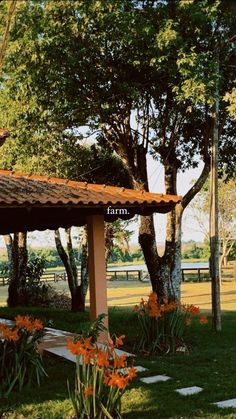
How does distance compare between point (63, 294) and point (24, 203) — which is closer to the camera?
point (24, 203)

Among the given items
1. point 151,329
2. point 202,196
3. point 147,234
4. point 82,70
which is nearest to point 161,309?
point 151,329

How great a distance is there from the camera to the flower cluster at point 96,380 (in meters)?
4.47

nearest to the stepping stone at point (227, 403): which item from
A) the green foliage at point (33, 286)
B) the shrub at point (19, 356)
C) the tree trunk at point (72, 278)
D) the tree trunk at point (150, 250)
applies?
the shrub at point (19, 356)

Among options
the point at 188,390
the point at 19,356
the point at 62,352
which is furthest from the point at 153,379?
the point at 62,352

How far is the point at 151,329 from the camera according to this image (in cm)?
880

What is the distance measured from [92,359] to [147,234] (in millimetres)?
7292

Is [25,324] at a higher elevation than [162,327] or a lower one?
higher

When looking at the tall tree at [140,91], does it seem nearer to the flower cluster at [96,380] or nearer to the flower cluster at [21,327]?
the flower cluster at [21,327]

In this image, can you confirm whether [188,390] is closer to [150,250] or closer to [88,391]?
[88,391]

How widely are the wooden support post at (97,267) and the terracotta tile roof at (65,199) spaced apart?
216 mm

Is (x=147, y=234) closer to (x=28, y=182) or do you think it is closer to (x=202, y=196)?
(x=28, y=182)

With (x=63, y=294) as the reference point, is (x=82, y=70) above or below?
above

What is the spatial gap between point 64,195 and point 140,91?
3.72 meters

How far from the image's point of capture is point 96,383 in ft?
15.1
